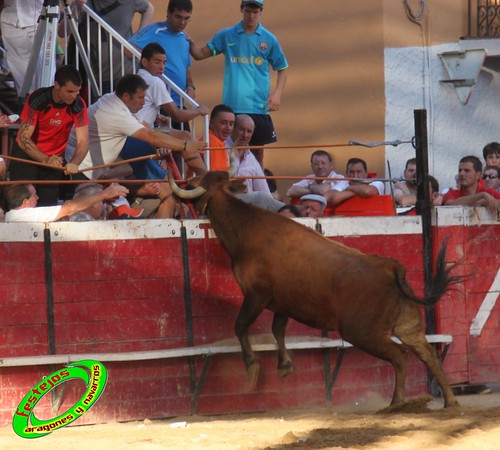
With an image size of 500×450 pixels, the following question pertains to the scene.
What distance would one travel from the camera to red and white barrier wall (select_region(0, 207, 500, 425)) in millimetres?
8852

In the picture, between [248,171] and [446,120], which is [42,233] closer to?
[248,171]

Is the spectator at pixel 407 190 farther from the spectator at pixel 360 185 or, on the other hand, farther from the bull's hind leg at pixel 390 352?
the bull's hind leg at pixel 390 352

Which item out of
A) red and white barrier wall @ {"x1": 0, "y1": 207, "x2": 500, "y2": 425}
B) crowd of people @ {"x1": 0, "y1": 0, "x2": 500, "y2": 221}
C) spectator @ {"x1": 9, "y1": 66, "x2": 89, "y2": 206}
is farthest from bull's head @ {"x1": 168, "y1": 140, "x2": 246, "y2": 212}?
spectator @ {"x1": 9, "y1": 66, "x2": 89, "y2": 206}

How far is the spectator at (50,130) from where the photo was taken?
9.40 meters

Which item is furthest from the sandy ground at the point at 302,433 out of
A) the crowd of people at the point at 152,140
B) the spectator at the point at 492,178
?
the spectator at the point at 492,178

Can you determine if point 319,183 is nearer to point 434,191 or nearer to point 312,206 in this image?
point 434,191

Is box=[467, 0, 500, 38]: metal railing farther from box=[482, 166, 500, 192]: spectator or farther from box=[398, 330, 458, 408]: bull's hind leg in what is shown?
Result: box=[398, 330, 458, 408]: bull's hind leg

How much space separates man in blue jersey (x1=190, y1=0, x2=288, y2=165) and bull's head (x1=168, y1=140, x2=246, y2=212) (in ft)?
8.20

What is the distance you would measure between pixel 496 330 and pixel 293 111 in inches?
218

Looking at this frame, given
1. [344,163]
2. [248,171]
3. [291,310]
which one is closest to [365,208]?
[248,171]

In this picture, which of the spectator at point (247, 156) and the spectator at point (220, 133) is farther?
the spectator at point (247, 156)

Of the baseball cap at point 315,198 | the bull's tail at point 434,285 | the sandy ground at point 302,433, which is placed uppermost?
the baseball cap at point 315,198

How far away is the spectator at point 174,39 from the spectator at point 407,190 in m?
2.09

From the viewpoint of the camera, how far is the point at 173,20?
11266 mm
